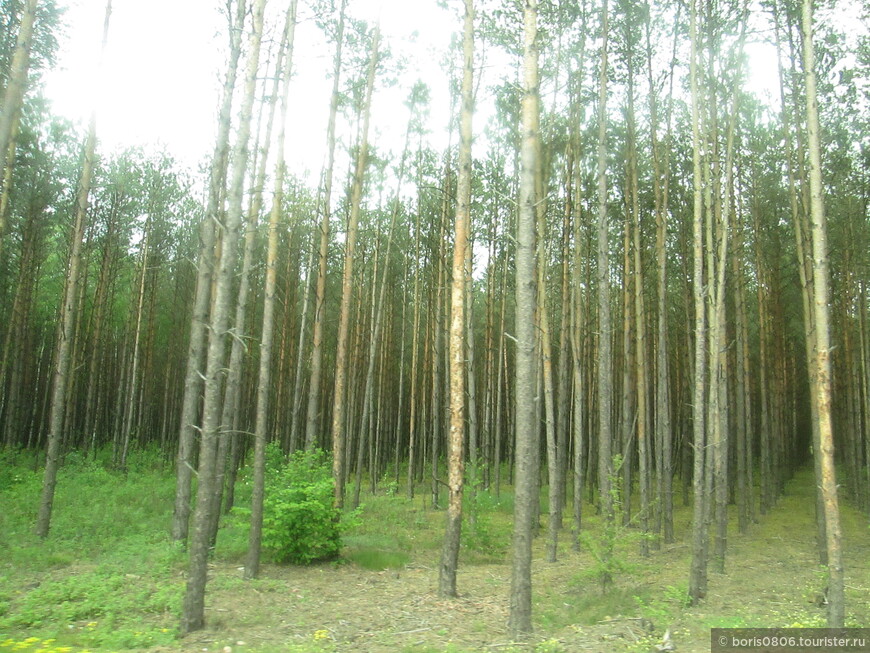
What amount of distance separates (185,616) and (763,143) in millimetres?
15724

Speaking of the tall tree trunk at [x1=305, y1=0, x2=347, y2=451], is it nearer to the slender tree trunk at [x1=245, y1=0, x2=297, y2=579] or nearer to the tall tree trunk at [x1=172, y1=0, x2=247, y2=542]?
the slender tree trunk at [x1=245, y1=0, x2=297, y2=579]

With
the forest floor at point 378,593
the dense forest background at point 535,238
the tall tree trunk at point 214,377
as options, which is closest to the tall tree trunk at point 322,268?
the dense forest background at point 535,238

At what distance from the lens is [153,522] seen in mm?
12500

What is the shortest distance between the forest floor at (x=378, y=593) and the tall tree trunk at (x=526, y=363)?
0.50 meters

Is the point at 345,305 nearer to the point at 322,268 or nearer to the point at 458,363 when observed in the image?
the point at 322,268

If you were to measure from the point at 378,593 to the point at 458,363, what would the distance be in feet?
12.1

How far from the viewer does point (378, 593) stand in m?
8.74

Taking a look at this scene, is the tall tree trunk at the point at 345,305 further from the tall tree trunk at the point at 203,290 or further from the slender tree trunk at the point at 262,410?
the tall tree trunk at the point at 203,290

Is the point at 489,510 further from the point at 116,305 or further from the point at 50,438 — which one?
the point at 116,305

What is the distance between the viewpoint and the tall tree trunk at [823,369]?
6.16 m

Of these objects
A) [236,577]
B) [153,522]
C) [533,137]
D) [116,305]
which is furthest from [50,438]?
[116,305]

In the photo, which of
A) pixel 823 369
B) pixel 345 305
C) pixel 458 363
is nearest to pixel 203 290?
pixel 345 305

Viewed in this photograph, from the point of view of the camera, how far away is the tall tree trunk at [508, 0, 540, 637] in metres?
6.53

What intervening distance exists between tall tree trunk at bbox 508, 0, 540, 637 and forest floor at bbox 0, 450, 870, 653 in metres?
0.50
